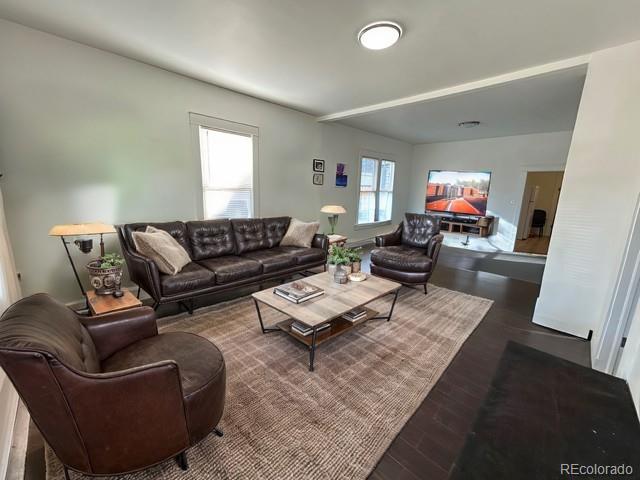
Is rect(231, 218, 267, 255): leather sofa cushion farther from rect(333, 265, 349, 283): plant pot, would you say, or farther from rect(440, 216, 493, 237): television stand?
rect(440, 216, 493, 237): television stand

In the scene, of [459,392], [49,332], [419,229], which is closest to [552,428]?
[459,392]

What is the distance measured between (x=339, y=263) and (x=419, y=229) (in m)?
2.09

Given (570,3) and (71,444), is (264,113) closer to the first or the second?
(570,3)

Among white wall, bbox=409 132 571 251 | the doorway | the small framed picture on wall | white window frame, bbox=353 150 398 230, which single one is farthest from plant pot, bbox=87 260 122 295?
the doorway

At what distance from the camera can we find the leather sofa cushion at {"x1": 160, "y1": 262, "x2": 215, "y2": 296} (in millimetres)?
2605

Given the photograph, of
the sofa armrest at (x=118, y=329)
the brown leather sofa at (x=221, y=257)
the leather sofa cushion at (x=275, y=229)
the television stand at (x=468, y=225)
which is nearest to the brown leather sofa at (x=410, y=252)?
the brown leather sofa at (x=221, y=257)

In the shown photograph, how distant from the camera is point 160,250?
267cm

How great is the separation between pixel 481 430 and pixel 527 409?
219mm

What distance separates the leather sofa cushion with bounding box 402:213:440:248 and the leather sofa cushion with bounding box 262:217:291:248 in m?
1.94

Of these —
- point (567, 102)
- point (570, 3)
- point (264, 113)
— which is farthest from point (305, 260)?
point (567, 102)

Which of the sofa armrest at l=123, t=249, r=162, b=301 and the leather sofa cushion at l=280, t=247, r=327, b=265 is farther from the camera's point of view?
the leather sofa cushion at l=280, t=247, r=327, b=265

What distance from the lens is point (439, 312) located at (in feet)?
9.95

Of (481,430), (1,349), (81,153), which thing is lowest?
(481,430)

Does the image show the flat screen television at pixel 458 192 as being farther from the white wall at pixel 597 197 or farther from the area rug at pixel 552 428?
the area rug at pixel 552 428
